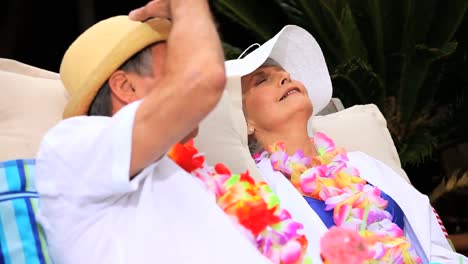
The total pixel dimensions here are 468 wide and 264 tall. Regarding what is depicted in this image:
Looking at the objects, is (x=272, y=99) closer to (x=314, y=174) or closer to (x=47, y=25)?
(x=314, y=174)

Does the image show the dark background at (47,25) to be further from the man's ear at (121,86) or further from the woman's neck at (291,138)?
the man's ear at (121,86)

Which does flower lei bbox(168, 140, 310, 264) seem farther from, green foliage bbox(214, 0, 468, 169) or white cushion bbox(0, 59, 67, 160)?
green foliage bbox(214, 0, 468, 169)

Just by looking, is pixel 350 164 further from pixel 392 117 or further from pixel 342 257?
pixel 392 117

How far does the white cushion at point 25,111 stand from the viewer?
1.76 m

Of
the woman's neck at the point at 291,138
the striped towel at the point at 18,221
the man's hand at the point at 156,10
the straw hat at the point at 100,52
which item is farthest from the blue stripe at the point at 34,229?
the woman's neck at the point at 291,138

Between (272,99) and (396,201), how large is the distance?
0.45 metres

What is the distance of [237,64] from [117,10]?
2.70 m

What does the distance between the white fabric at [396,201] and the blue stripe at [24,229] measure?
0.63 m

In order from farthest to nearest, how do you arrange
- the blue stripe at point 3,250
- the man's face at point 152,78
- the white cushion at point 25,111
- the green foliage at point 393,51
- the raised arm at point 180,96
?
the green foliage at point 393,51
the white cushion at point 25,111
the blue stripe at point 3,250
the man's face at point 152,78
the raised arm at point 180,96

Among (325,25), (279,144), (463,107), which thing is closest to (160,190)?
(279,144)

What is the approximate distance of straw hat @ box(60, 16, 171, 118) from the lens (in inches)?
57.4

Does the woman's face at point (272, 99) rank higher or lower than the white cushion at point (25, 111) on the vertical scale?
lower

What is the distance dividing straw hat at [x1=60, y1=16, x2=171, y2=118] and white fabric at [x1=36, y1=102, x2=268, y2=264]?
0.14 m

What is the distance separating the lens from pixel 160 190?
141 cm
